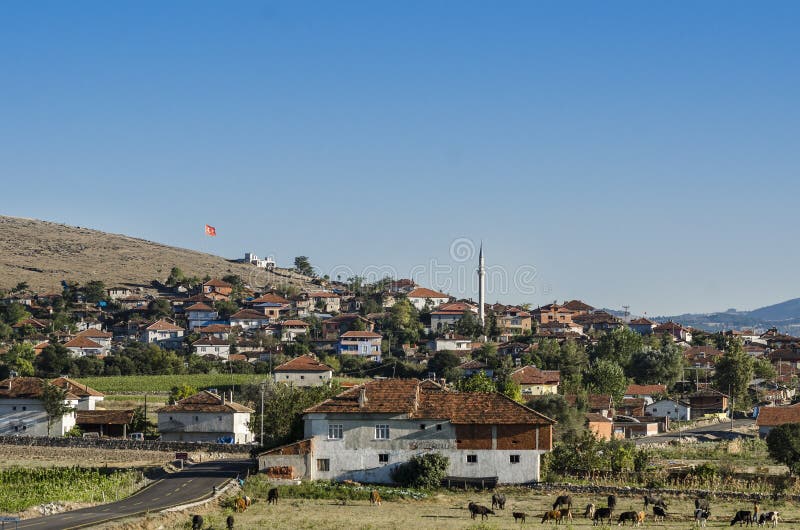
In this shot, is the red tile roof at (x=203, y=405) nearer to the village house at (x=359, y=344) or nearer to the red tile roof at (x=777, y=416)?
the red tile roof at (x=777, y=416)

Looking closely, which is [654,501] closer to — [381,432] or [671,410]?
[381,432]

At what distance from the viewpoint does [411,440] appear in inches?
2288

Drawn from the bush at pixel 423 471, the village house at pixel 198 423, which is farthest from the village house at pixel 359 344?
the bush at pixel 423 471

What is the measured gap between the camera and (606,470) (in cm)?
5975

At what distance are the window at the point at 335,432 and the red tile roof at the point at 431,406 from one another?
68 cm

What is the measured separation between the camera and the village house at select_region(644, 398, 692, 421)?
11175cm

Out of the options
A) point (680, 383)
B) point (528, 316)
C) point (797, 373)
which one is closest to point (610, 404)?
point (680, 383)

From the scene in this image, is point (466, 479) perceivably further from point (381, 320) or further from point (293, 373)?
point (381, 320)

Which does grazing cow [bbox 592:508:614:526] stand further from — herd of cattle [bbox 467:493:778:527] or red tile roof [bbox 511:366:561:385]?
red tile roof [bbox 511:366:561:385]

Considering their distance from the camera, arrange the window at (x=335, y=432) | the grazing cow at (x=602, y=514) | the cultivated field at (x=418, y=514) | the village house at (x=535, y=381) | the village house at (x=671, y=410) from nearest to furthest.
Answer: the cultivated field at (x=418, y=514) < the grazing cow at (x=602, y=514) < the window at (x=335, y=432) < the village house at (x=671, y=410) < the village house at (x=535, y=381)

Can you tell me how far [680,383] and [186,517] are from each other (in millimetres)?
99933

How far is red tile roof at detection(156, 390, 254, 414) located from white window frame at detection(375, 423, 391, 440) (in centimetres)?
2990

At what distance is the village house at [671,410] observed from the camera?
11175 centimetres

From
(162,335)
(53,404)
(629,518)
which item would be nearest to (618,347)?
(162,335)
